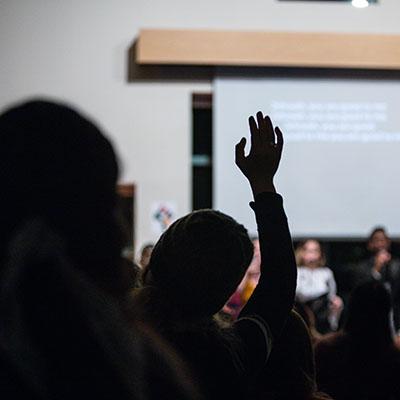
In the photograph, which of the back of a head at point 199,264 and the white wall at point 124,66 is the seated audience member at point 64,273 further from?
the white wall at point 124,66

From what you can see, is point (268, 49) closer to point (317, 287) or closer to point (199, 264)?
point (317, 287)

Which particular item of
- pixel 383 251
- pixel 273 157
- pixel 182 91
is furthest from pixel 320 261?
pixel 273 157

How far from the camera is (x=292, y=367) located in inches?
51.8

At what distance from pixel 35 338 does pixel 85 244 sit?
0.30 feet

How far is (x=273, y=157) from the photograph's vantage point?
114 cm

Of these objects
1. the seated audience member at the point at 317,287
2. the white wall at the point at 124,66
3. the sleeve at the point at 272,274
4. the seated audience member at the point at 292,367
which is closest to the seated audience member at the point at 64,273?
the sleeve at the point at 272,274

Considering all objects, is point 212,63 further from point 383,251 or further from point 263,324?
point 263,324

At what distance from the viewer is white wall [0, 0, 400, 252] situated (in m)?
5.75

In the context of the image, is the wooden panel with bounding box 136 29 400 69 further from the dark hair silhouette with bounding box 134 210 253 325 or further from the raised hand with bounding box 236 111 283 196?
the dark hair silhouette with bounding box 134 210 253 325

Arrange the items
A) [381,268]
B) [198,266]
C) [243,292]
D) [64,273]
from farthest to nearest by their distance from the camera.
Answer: [381,268] < [243,292] < [198,266] < [64,273]

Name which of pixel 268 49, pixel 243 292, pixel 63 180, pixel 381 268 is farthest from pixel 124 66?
pixel 63 180

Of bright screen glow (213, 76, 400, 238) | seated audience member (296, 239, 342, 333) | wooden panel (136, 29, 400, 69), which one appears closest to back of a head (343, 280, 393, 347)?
seated audience member (296, 239, 342, 333)

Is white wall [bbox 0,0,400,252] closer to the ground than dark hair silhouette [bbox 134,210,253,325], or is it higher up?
higher up

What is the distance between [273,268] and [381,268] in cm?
437
